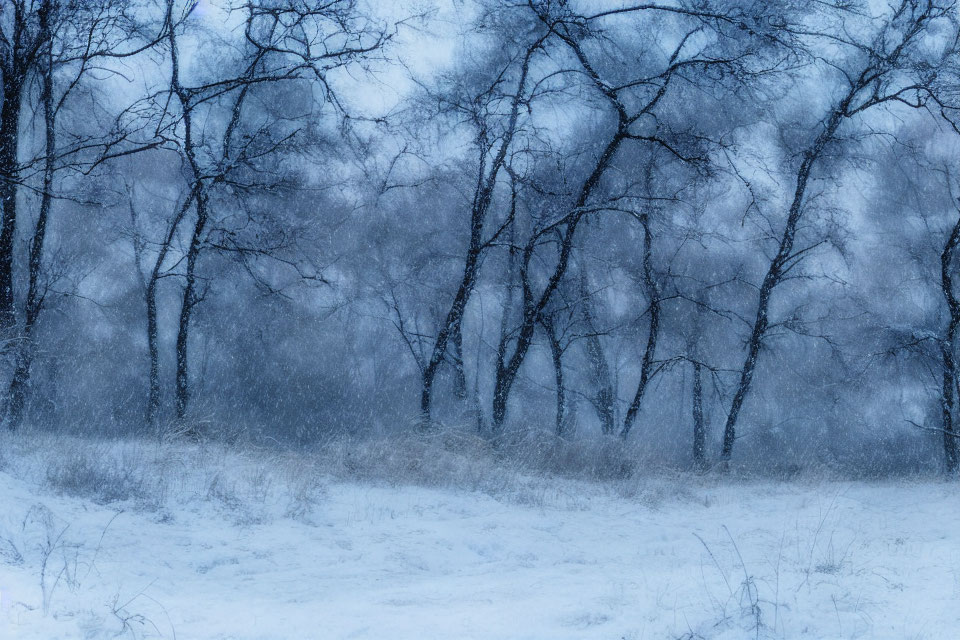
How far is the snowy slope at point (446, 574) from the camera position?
4004mm

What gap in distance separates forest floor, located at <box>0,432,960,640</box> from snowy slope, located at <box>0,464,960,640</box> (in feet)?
0.07

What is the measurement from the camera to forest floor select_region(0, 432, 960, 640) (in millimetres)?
4031

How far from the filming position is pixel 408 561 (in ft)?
19.4

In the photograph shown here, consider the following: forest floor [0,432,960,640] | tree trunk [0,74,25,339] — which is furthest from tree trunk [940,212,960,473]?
tree trunk [0,74,25,339]

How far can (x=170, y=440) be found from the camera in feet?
32.3

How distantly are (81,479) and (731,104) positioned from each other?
1345 cm

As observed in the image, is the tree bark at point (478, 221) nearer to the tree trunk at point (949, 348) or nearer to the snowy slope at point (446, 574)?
the snowy slope at point (446, 574)

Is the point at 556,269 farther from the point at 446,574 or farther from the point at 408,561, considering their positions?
the point at 446,574

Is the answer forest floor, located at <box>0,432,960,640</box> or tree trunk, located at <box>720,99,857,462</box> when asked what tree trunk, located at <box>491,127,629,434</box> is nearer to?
forest floor, located at <box>0,432,960,640</box>

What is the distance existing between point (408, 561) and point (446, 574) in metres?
0.43

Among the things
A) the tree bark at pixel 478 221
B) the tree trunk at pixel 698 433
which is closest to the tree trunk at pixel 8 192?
the tree bark at pixel 478 221

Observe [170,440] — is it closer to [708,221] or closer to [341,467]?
[341,467]

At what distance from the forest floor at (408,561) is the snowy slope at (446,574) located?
20 millimetres

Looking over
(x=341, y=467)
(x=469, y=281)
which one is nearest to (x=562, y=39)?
(x=469, y=281)
